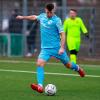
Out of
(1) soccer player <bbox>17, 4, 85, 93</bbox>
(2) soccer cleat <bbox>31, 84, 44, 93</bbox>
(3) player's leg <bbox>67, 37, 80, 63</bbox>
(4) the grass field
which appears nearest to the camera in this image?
(4) the grass field

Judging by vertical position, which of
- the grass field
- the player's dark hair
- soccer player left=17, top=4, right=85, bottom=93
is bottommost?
the grass field

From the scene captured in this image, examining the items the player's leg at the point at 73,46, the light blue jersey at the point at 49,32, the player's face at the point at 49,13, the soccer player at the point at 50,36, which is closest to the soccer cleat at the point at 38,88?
the soccer player at the point at 50,36

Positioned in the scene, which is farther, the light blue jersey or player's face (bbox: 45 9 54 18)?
the light blue jersey

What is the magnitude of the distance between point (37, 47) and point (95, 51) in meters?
2.78

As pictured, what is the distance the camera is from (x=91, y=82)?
15.9 meters

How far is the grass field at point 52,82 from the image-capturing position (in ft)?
41.5

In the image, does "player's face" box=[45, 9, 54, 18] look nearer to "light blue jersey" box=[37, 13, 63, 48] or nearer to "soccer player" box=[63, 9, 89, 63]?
"light blue jersey" box=[37, 13, 63, 48]

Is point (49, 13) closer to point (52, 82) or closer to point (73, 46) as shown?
point (52, 82)

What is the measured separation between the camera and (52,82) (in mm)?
15656

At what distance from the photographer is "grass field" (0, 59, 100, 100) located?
41.5 feet

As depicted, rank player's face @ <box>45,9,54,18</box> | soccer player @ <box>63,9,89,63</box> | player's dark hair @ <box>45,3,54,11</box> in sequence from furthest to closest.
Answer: soccer player @ <box>63,9,89,63</box>, player's face @ <box>45,9,54,18</box>, player's dark hair @ <box>45,3,54,11</box>

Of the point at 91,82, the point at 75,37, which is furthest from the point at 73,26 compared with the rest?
the point at 91,82

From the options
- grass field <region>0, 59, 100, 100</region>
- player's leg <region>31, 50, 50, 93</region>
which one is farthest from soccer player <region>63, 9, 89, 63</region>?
player's leg <region>31, 50, 50, 93</region>

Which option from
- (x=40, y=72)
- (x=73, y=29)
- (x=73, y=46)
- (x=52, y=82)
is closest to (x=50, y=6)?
(x=40, y=72)
